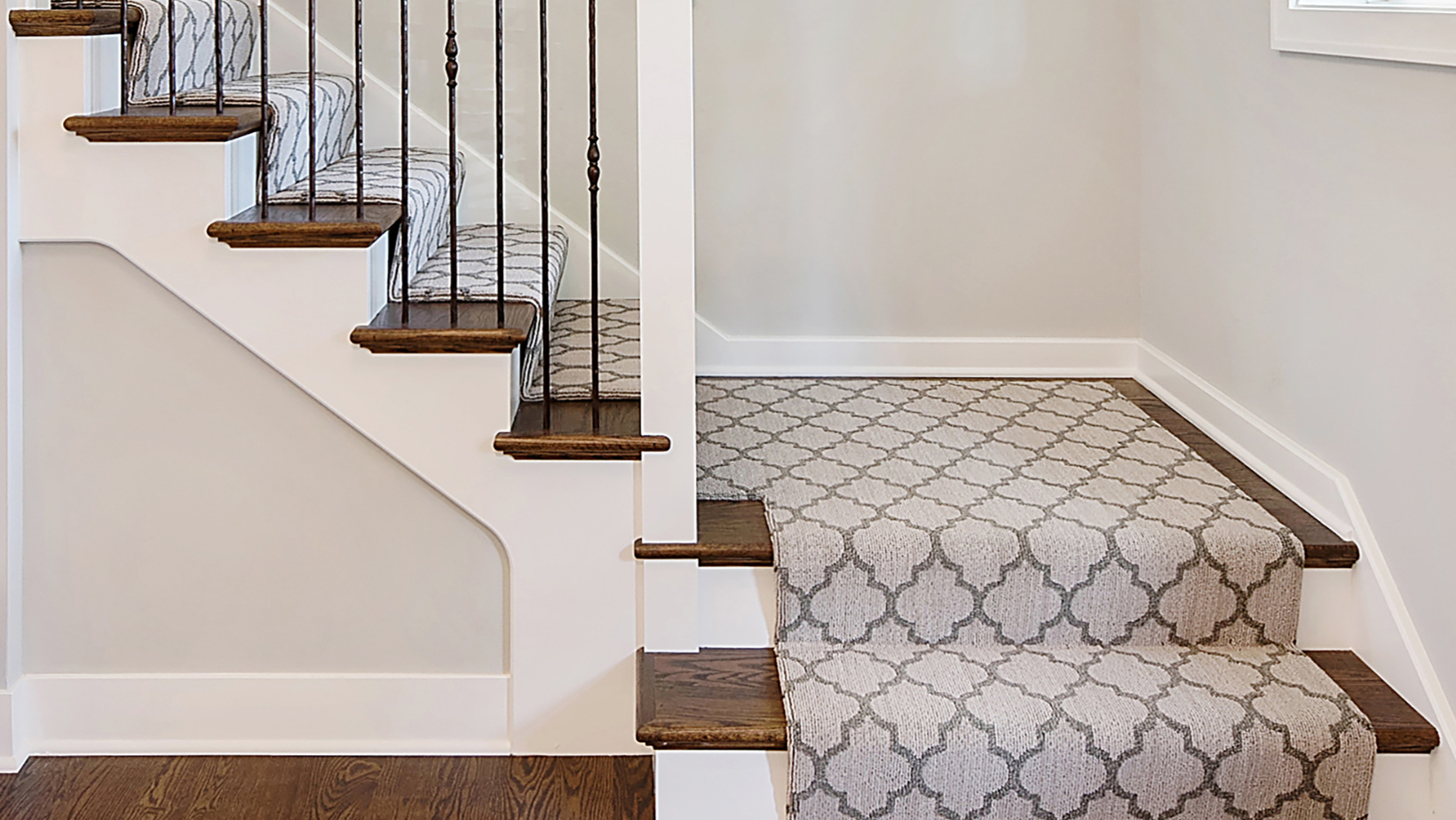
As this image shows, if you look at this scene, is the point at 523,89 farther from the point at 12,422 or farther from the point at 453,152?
the point at 12,422

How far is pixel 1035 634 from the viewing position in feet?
7.41

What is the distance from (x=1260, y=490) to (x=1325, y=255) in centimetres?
46

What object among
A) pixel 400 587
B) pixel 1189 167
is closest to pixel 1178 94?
pixel 1189 167

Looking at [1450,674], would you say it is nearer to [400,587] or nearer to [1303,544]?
[1303,544]

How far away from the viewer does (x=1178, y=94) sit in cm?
312

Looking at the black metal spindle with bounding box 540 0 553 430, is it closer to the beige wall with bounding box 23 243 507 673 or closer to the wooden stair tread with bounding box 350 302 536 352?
the wooden stair tread with bounding box 350 302 536 352

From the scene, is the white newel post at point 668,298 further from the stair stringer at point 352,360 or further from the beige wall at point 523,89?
the beige wall at point 523,89

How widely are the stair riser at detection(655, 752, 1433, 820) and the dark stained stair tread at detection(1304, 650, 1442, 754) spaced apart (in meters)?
0.03

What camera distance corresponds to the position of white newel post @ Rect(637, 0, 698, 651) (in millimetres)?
2117

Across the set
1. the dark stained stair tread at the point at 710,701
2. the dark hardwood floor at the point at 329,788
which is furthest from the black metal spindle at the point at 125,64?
the dark stained stair tread at the point at 710,701

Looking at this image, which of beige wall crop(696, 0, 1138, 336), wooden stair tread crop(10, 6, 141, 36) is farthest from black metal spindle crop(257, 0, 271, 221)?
beige wall crop(696, 0, 1138, 336)

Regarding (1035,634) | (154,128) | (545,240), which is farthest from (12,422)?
(1035,634)

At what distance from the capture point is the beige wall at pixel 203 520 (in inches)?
91.7

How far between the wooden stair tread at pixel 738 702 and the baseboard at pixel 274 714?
0.37 meters
